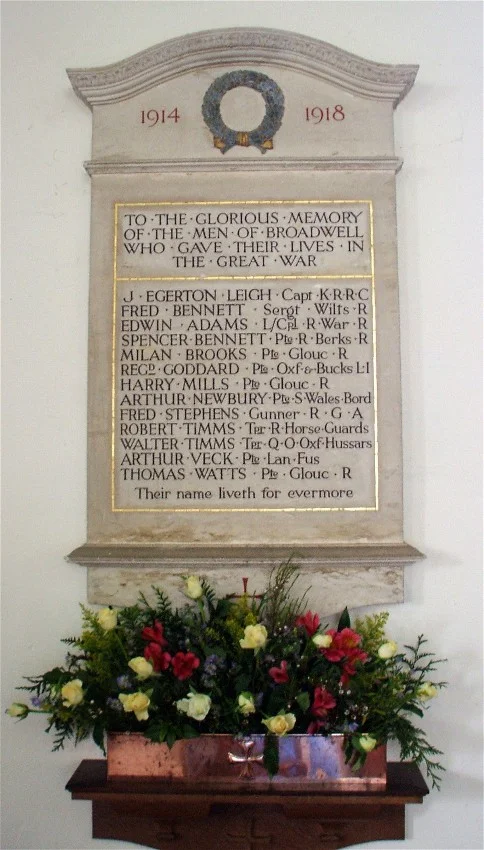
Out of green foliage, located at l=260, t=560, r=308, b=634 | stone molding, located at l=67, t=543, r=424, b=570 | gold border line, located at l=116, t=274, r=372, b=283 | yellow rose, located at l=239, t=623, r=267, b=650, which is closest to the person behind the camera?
yellow rose, located at l=239, t=623, r=267, b=650

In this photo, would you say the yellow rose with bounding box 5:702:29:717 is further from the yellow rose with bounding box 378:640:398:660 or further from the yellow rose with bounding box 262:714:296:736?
the yellow rose with bounding box 378:640:398:660

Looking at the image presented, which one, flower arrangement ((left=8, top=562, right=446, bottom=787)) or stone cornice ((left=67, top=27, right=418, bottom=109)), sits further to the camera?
stone cornice ((left=67, top=27, right=418, bottom=109))

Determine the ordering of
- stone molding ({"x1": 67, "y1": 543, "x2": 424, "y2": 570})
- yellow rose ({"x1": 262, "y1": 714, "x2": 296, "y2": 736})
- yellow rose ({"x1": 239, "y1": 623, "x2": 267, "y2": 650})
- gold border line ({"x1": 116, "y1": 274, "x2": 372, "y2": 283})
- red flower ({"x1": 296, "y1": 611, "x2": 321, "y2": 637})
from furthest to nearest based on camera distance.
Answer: gold border line ({"x1": 116, "y1": 274, "x2": 372, "y2": 283}) → stone molding ({"x1": 67, "y1": 543, "x2": 424, "y2": 570}) → red flower ({"x1": 296, "y1": 611, "x2": 321, "y2": 637}) → yellow rose ({"x1": 239, "y1": 623, "x2": 267, "y2": 650}) → yellow rose ({"x1": 262, "y1": 714, "x2": 296, "y2": 736})

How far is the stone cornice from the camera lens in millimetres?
2756

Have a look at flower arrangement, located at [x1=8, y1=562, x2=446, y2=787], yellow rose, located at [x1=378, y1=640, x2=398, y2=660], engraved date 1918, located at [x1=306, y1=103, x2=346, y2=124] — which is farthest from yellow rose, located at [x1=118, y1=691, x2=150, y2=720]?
engraved date 1918, located at [x1=306, y1=103, x2=346, y2=124]

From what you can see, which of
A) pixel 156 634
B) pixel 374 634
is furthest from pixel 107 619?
pixel 374 634

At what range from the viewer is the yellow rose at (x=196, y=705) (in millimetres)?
2178

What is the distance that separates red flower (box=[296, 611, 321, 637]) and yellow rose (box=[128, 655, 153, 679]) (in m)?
0.49

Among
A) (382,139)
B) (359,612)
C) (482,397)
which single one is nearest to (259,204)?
(382,139)

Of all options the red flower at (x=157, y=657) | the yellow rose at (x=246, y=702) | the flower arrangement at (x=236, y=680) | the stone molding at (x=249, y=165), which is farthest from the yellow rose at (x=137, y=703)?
the stone molding at (x=249, y=165)

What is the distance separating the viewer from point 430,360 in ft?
9.08

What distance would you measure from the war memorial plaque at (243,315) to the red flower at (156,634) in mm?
285

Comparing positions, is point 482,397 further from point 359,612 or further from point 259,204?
point 259,204

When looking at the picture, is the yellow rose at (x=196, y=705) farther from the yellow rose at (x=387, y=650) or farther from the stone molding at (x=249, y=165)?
the stone molding at (x=249, y=165)
